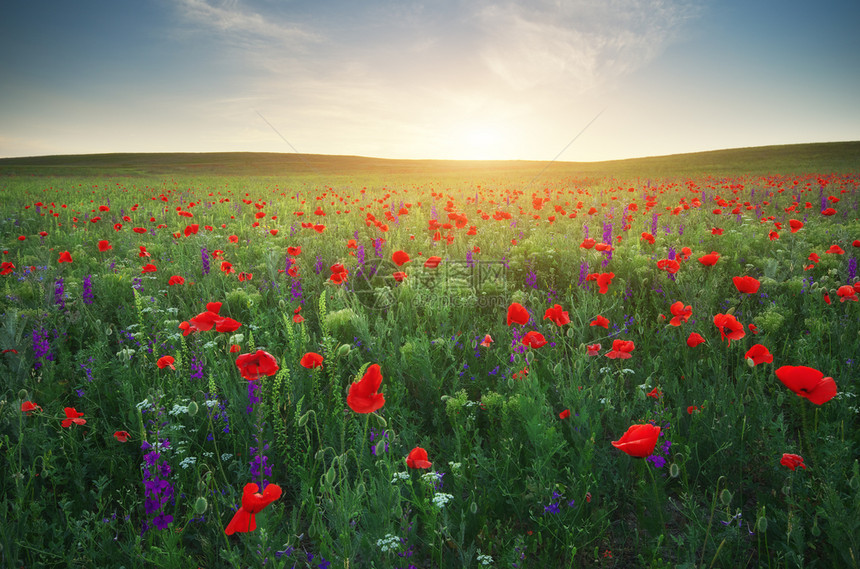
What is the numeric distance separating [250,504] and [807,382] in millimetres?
1866

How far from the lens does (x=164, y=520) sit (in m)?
1.56

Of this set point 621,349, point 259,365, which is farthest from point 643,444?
point 259,365

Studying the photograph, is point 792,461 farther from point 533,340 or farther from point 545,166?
point 545,166

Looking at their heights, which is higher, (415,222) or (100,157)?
(100,157)

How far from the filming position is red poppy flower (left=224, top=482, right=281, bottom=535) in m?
1.23

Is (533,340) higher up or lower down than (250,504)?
higher up

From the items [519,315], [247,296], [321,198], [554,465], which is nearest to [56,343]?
[247,296]

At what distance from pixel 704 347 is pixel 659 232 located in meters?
3.47

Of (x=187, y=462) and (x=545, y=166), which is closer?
(x=187, y=462)

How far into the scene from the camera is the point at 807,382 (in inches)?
58.4

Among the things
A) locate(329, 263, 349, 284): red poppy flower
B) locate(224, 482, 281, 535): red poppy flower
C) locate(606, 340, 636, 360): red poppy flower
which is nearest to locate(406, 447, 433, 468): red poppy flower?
locate(224, 482, 281, 535): red poppy flower

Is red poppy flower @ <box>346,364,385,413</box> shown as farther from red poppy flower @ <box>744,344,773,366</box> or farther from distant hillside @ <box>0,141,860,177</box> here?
distant hillside @ <box>0,141,860,177</box>

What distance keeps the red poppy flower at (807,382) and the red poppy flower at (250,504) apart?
1.71m

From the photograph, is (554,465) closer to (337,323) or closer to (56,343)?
(337,323)
